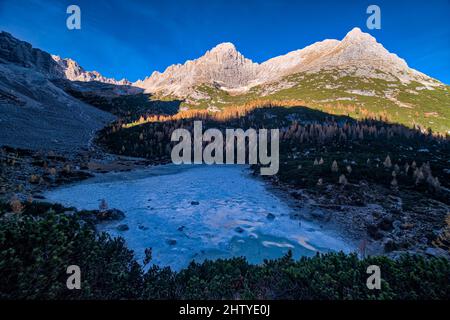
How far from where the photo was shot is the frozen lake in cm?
1130

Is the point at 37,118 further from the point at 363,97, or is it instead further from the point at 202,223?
the point at 363,97

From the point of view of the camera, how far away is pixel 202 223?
14812 mm

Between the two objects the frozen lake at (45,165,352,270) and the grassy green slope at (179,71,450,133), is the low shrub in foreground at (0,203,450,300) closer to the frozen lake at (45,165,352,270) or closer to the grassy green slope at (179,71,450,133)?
the frozen lake at (45,165,352,270)

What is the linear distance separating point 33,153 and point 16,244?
35529 millimetres

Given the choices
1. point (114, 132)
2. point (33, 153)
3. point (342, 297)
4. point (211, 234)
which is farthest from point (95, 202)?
point (114, 132)

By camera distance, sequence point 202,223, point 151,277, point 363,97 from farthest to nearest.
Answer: point 363,97 < point 202,223 < point 151,277

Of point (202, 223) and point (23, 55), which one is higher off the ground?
point (23, 55)

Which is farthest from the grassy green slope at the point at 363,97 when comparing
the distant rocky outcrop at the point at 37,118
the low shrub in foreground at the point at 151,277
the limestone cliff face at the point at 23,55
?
the limestone cliff face at the point at 23,55

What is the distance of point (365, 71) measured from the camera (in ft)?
489

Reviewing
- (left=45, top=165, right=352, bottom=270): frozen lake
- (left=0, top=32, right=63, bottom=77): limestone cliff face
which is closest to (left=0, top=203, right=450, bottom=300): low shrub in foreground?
(left=45, top=165, right=352, bottom=270): frozen lake

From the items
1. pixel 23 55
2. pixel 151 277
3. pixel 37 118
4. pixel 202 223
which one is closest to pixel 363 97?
pixel 202 223

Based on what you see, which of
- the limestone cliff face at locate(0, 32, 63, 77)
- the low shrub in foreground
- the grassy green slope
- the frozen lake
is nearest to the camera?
the low shrub in foreground

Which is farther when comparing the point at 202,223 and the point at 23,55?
the point at 23,55

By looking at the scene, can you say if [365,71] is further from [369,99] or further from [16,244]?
[16,244]
